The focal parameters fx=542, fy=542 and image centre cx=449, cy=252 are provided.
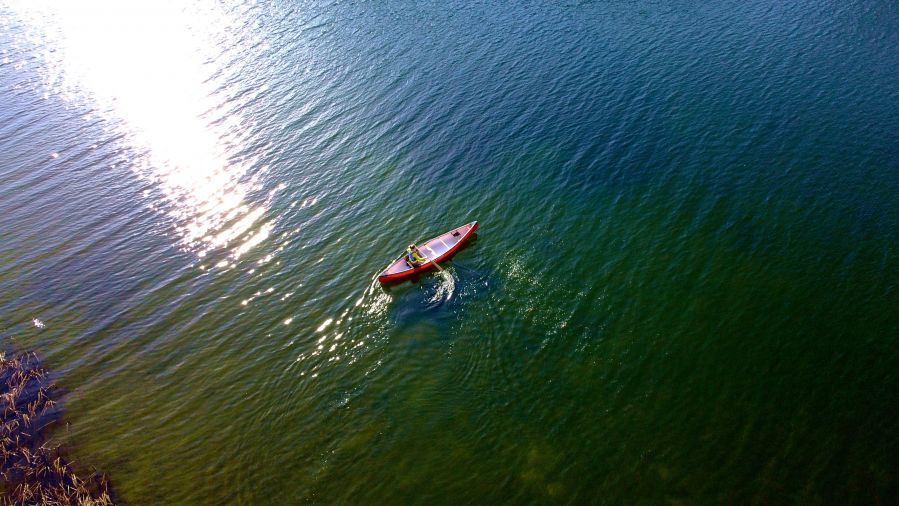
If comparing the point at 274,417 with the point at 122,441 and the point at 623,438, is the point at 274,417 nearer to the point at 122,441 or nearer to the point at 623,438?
the point at 122,441

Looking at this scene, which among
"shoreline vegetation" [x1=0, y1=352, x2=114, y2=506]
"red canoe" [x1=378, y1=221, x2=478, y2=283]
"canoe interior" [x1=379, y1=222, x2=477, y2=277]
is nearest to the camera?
"shoreline vegetation" [x1=0, y1=352, x2=114, y2=506]

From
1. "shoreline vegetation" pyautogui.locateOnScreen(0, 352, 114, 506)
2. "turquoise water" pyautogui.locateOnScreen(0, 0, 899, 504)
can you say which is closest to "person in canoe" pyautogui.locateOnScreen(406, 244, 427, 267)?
"turquoise water" pyautogui.locateOnScreen(0, 0, 899, 504)

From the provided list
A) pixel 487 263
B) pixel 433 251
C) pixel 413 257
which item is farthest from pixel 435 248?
pixel 487 263

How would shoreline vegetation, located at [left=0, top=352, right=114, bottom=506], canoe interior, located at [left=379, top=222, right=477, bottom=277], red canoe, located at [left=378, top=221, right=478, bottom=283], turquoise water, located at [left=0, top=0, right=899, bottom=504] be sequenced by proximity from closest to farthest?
shoreline vegetation, located at [left=0, top=352, right=114, bottom=506] < turquoise water, located at [left=0, top=0, right=899, bottom=504] < red canoe, located at [left=378, top=221, right=478, bottom=283] < canoe interior, located at [left=379, top=222, right=477, bottom=277]

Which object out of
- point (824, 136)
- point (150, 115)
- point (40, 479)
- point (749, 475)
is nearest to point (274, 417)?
point (40, 479)

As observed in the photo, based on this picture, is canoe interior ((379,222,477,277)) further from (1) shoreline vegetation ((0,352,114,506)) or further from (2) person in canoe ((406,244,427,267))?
(1) shoreline vegetation ((0,352,114,506))

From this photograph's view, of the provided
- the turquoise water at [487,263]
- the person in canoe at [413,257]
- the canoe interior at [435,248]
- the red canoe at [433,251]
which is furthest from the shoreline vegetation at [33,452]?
the person in canoe at [413,257]
